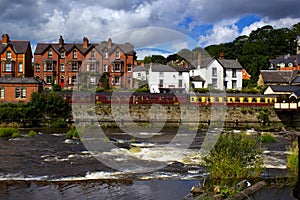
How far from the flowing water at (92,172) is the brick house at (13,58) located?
30669mm

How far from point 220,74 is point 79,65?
22.2 m

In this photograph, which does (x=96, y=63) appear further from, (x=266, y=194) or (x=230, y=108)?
(x=266, y=194)

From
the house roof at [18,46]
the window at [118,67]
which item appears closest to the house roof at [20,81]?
the house roof at [18,46]

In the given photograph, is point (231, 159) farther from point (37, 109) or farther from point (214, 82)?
point (214, 82)

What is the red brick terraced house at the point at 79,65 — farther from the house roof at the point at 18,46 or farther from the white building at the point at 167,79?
the white building at the point at 167,79

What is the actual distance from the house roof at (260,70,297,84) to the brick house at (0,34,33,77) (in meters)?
38.0

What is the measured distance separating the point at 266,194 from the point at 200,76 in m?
48.0

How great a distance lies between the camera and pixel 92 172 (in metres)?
16.3

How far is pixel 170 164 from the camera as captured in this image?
717 inches

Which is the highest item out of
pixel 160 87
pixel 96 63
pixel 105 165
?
pixel 96 63

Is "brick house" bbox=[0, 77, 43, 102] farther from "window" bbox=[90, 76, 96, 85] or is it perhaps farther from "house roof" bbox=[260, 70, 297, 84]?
"house roof" bbox=[260, 70, 297, 84]

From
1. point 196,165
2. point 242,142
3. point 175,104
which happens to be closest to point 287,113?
point 175,104

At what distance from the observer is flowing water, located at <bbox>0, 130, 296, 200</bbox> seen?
13039mm

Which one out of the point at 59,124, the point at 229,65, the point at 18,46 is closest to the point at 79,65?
the point at 18,46
